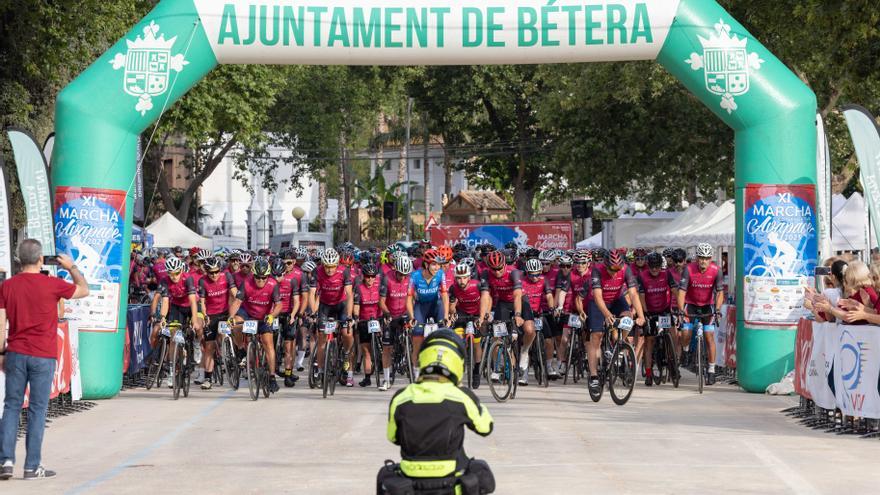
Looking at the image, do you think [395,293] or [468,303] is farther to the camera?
[395,293]

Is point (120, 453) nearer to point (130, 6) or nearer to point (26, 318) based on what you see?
point (26, 318)

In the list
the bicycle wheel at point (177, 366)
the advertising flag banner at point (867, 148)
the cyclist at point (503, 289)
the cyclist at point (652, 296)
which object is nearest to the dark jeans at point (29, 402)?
the bicycle wheel at point (177, 366)

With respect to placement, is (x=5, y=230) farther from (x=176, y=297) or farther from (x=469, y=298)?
(x=469, y=298)

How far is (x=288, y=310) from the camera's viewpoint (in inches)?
811

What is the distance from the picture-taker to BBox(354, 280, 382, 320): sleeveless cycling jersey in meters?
19.8

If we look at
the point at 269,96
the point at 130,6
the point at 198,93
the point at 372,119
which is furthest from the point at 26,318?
the point at 372,119

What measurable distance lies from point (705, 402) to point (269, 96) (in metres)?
30.9

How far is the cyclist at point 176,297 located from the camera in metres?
19.5

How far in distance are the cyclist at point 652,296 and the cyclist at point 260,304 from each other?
523 cm

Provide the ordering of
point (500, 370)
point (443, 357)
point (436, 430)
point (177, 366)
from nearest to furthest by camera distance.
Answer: point (436, 430), point (443, 357), point (500, 370), point (177, 366)

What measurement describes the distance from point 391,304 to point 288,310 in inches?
69.6

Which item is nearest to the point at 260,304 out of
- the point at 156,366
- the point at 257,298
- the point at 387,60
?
the point at 257,298

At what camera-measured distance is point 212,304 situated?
65.0 feet

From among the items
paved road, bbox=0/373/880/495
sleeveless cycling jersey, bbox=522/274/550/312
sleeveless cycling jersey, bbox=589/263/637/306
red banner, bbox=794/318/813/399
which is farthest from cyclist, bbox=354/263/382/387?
red banner, bbox=794/318/813/399
